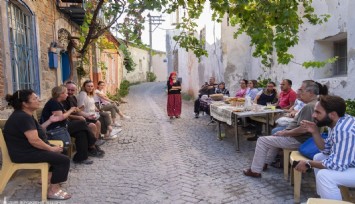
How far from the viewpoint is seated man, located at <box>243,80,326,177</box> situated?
4031 mm

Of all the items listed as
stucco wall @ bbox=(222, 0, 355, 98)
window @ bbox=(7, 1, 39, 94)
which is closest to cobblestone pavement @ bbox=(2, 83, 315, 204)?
window @ bbox=(7, 1, 39, 94)

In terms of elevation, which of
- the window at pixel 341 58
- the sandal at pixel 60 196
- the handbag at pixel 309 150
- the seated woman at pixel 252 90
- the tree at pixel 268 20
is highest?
the tree at pixel 268 20

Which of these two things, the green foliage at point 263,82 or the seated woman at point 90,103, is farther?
the green foliage at point 263,82

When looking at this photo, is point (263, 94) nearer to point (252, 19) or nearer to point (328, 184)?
point (252, 19)

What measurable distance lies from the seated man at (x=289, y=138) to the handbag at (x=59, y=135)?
257 centimetres

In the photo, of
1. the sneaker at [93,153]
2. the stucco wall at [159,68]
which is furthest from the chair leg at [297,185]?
the stucco wall at [159,68]

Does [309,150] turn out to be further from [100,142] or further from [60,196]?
[100,142]

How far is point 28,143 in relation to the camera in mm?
3533

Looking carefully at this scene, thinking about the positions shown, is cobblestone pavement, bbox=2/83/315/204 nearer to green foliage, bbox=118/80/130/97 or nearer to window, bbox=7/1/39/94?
window, bbox=7/1/39/94

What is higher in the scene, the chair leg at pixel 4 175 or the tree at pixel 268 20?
the tree at pixel 268 20

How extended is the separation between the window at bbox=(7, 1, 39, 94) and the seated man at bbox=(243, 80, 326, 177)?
408 cm

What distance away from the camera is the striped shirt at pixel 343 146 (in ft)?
8.86

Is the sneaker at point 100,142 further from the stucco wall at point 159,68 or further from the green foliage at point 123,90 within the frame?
the stucco wall at point 159,68

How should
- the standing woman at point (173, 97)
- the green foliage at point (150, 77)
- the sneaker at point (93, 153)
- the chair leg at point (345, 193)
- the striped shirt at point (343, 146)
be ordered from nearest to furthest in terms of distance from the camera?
the striped shirt at point (343, 146), the chair leg at point (345, 193), the sneaker at point (93, 153), the standing woman at point (173, 97), the green foliage at point (150, 77)
